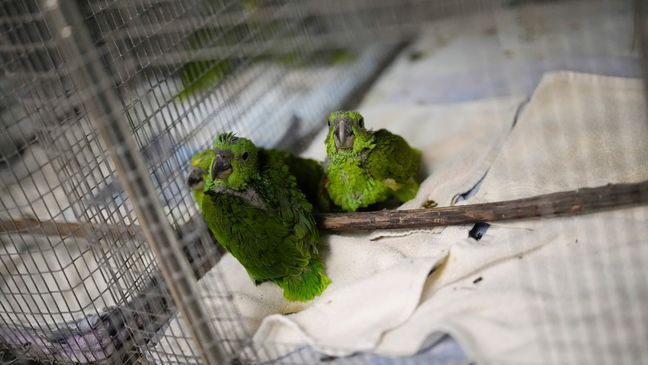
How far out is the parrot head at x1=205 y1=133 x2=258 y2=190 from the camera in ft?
5.58

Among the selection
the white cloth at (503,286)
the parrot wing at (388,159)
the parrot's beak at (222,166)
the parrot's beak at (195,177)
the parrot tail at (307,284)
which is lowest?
the parrot tail at (307,284)

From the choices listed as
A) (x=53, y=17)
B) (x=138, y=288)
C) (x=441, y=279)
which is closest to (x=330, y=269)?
(x=441, y=279)

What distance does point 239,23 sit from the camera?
216 cm

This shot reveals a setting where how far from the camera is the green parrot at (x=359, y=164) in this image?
1783 millimetres

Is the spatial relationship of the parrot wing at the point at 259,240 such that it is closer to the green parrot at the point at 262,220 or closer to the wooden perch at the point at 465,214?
the green parrot at the point at 262,220

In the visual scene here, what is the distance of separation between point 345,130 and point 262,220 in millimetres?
401

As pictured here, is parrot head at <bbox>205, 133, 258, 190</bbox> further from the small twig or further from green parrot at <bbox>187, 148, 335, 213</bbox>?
the small twig

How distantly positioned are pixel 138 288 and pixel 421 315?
0.82 metres

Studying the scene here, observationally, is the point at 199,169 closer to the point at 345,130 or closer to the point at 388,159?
the point at 345,130

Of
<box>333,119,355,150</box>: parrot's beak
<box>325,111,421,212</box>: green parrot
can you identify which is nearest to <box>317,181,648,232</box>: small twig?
<box>325,111,421,212</box>: green parrot

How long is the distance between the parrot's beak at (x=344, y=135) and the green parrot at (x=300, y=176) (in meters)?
0.18

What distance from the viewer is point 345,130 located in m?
1.77

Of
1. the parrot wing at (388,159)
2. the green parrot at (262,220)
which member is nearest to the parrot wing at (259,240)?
the green parrot at (262,220)

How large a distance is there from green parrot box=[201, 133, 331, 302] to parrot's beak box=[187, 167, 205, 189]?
0.59ft
